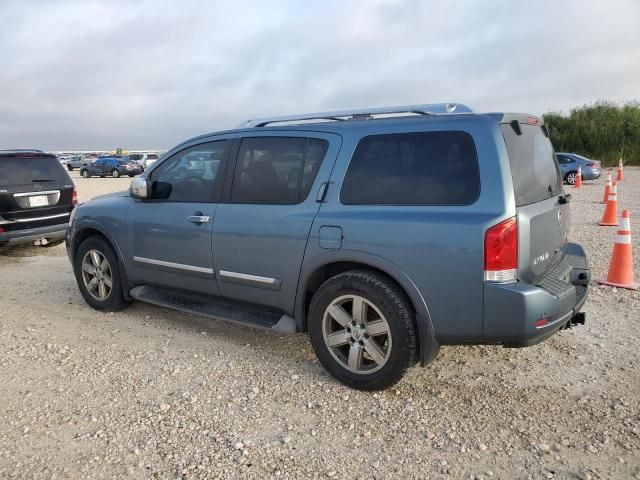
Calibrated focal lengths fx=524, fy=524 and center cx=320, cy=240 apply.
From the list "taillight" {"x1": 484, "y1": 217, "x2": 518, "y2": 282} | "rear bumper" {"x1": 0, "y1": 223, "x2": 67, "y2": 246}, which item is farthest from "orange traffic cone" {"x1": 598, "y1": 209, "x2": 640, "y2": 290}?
"rear bumper" {"x1": 0, "y1": 223, "x2": 67, "y2": 246}

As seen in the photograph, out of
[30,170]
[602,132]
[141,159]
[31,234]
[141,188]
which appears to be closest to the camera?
[141,188]

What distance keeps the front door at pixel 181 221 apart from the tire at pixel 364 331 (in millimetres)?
1149

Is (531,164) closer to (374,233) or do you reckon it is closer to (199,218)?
(374,233)

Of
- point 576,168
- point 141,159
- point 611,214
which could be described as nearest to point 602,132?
point 576,168

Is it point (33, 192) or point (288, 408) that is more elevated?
point (33, 192)

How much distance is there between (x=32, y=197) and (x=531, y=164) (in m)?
7.10

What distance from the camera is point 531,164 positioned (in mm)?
3475

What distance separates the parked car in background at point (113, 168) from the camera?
37.1m

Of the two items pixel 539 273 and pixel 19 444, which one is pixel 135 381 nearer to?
pixel 19 444

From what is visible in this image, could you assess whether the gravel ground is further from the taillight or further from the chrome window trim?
the taillight

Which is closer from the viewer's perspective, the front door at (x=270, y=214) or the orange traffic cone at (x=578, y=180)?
the front door at (x=270, y=214)

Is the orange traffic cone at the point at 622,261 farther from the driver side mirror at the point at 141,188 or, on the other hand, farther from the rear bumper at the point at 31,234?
the rear bumper at the point at 31,234

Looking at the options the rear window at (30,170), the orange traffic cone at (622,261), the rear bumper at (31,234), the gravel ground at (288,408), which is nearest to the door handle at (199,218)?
the gravel ground at (288,408)

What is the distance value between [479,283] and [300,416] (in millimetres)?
1371
